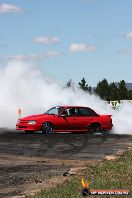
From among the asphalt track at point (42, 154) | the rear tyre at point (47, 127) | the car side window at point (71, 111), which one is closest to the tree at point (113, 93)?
the car side window at point (71, 111)

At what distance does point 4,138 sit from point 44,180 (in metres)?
10.5

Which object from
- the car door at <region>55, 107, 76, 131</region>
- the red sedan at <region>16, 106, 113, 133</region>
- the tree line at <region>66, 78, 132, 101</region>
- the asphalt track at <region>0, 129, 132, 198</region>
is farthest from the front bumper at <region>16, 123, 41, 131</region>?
the tree line at <region>66, 78, 132, 101</region>

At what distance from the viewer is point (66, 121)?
82.0 feet

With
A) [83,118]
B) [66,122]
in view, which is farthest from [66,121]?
[83,118]

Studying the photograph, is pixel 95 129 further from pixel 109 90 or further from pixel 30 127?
pixel 109 90

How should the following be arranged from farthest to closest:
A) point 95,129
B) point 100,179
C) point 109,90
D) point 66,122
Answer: point 109,90 → point 95,129 → point 66,122 → point 100,179

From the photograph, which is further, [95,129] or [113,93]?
[113,93]

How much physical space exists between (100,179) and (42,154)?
5.95 meters

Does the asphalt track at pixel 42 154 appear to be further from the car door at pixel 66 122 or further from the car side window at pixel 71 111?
the car side window at pixel 71 111

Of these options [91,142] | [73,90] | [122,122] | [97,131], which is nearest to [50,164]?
[91,142]

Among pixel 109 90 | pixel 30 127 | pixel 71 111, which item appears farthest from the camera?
pixel 109 90

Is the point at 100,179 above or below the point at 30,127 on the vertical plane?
below

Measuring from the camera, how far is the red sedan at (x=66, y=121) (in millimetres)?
24453

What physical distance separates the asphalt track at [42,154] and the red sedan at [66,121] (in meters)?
2.00
